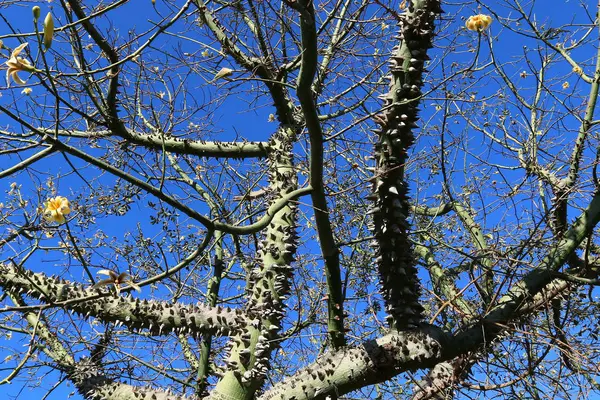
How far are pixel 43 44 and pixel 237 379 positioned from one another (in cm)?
251

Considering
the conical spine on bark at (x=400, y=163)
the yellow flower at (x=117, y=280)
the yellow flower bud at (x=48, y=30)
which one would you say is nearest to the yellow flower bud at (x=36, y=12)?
the yellow flower bud at (x=48, y=30)

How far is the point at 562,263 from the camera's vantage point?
3.38 m

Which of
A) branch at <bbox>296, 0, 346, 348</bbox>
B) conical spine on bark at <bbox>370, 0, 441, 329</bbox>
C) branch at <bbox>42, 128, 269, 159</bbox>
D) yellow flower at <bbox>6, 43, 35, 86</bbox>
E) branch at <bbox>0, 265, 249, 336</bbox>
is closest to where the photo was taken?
yellow flower at <bbox>6, 43, 35, 86</bbox>

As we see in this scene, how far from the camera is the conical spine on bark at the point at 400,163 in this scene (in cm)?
299

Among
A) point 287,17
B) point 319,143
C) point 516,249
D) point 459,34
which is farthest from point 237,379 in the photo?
point 459,34

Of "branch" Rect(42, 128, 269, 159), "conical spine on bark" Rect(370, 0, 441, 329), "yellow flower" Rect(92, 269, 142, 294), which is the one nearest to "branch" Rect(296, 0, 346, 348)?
"conical spine on bark" Rect(370, 0, 441, 329)

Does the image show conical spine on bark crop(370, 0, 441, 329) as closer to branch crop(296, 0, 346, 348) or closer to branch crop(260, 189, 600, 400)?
branch crop(260, 189, 600, 400)

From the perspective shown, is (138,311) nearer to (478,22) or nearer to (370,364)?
(370,364)

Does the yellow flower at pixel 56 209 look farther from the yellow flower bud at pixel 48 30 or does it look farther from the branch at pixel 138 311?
the branch at pixel 138 311

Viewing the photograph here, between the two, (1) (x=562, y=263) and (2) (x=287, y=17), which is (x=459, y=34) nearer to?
(2) (x=287, y=17)

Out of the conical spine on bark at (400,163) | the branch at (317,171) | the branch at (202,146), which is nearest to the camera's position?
the branch at (317,171)

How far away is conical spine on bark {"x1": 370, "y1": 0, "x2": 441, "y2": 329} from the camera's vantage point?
2.99 metres

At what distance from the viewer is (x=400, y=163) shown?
3088 mm

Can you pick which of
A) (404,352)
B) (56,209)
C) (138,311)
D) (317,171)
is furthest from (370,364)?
(56,209)
